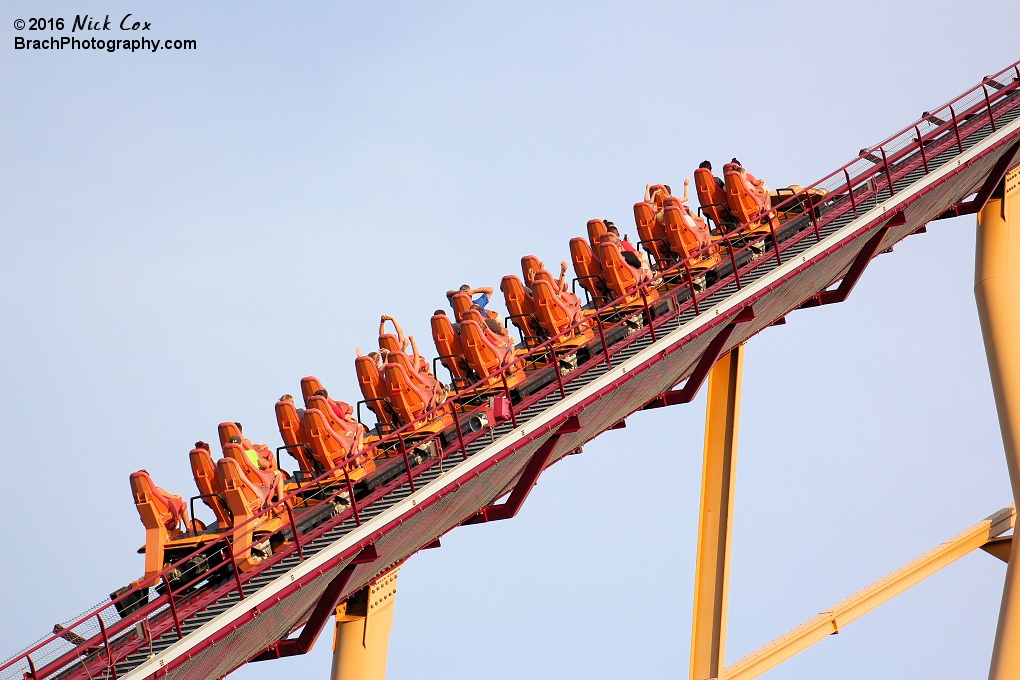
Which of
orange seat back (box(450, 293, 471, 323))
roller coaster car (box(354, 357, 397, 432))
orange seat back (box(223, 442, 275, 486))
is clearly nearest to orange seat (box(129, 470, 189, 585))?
orange seat back (box(223, 442, 275, 486))

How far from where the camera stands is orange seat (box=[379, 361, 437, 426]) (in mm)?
15977

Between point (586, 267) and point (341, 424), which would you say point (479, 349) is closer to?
point (341, 424)

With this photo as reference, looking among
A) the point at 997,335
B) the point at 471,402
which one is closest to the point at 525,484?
the point at 471,402

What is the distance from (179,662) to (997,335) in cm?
1133

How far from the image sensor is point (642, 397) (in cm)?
1777

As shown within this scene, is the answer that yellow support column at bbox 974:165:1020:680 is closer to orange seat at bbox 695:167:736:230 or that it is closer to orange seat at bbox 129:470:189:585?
orange seat at bbox 695:167:736:230

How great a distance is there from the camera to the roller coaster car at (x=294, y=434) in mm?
15141

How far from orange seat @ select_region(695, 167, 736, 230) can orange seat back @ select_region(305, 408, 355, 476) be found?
8.04 meters

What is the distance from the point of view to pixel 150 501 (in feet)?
45.5

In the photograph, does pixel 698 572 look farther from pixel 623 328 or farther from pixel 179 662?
pixel 179 662

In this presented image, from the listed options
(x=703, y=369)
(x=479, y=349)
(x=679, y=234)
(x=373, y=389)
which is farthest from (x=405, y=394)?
(x=679, y=234)

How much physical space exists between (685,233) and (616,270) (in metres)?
1.23

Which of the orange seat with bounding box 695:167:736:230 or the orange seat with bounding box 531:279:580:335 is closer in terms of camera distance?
the orange seat with bounding box 531:279:580:335

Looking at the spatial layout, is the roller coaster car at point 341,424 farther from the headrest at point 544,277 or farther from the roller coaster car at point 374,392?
the headrest at point 544,277
